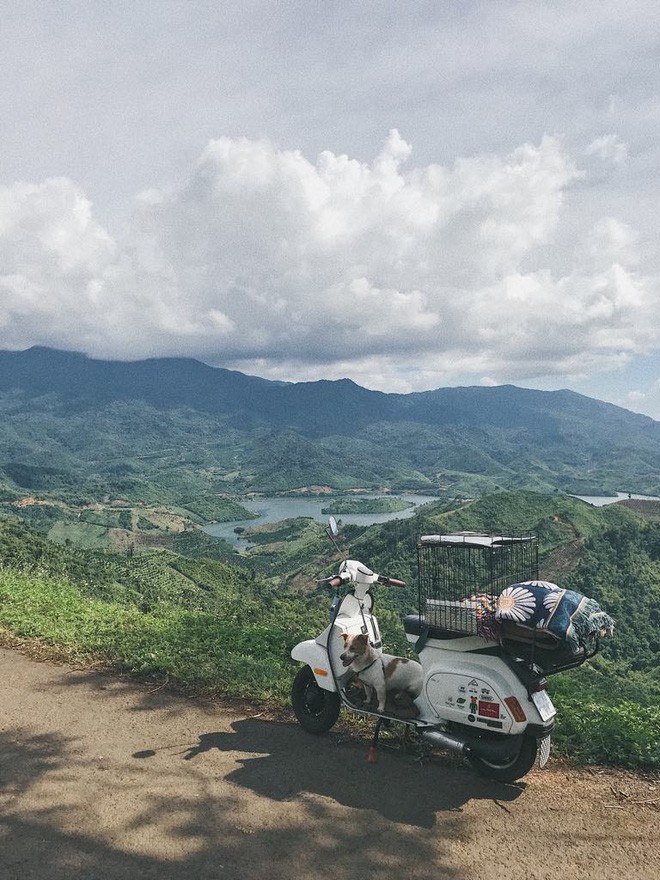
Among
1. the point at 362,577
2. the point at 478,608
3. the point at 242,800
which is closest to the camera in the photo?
the point at 242,800

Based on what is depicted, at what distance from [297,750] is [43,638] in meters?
4.76

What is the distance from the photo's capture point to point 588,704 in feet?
18.7

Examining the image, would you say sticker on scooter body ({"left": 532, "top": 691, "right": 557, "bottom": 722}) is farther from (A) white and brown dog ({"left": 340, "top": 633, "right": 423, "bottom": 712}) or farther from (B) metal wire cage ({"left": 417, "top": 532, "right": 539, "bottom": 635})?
(A) white and brown dog ({"left": 340, "top": 633, "right": 423, "bottom": 712})

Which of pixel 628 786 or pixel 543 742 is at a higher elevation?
pixel 543 742

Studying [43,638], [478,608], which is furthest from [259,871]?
[43,638]

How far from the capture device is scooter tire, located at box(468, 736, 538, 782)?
4.33m

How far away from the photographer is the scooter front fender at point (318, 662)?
5352 mm

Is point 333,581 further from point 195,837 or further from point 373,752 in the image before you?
point 195,837

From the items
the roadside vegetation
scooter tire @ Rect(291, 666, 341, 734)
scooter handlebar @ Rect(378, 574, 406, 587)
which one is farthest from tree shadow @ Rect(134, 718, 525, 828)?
scooter handlebar @ Rect(378, 574, 406, 587)

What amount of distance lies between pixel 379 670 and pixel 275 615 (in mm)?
7044

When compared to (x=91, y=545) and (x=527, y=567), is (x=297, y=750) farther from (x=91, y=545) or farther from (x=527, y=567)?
(x=91, y=545)

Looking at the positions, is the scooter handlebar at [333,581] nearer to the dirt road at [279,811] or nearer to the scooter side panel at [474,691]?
the scooter side panel at [474,691]

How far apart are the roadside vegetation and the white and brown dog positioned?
1258 mm

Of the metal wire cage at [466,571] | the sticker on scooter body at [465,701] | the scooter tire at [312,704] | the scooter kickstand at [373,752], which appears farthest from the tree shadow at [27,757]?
the metal wire cage at [466,571]
